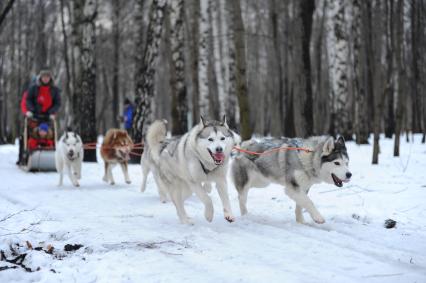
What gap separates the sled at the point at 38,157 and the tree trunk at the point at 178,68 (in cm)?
383

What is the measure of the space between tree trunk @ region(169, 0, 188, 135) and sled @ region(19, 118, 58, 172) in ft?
12.6

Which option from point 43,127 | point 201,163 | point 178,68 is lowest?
point 201,163

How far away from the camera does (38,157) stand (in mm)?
10836

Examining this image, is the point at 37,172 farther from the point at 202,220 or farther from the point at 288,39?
the point at 288,39

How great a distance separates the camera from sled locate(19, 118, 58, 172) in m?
10.8

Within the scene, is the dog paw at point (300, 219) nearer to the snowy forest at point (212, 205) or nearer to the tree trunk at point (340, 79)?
the snowy forest at point (212, 205)

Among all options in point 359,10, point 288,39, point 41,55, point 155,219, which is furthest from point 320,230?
point 41,55

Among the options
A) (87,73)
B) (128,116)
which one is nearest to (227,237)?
(87,73)

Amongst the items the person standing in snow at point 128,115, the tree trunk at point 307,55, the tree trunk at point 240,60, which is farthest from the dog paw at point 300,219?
the person standing in snow at point 128,115

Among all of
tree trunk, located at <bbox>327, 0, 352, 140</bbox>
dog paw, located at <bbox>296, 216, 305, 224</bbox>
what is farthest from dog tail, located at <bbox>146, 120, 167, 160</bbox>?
tree trunk, located at <bbox>327, 0, 352, 140</bbox>

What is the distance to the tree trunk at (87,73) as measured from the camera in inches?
512

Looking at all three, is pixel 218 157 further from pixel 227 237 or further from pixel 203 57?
pixel 203 57

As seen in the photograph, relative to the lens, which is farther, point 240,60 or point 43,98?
point 43,98

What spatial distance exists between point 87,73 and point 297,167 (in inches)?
357
